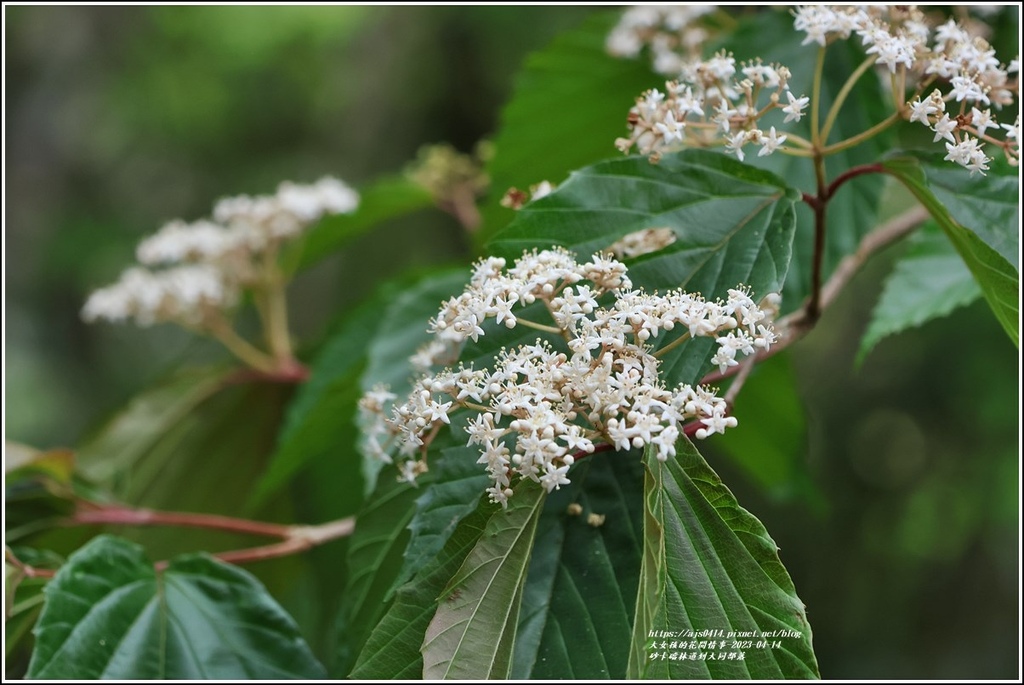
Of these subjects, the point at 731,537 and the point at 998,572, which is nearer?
the point at 731,537

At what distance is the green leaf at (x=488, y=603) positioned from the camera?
1.64 feet

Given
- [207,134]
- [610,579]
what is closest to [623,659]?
[610,579]

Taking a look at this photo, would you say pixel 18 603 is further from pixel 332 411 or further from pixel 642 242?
pixel 642 242

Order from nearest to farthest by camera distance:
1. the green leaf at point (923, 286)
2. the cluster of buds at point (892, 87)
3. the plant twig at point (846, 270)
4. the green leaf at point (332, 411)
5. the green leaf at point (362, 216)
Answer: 1. the cluster of buds at point (892, 87)
2. the plant twig at point (846, 270)
3. the green leaf at point (923, 286)
4. the green leaf at point (332, 411)
5. the green leaf at point (362, 216)

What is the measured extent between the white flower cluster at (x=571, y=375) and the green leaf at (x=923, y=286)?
0.94ft

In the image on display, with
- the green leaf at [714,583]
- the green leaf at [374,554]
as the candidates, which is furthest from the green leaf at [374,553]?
the green leaf at [714,583]

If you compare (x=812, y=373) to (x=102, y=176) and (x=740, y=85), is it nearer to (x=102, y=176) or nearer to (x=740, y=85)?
(x=740, y=85)

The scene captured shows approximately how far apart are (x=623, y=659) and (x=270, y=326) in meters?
0.91

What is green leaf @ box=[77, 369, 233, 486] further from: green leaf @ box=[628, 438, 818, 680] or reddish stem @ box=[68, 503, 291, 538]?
green leaf @ box=[628, 438, 818, 680]

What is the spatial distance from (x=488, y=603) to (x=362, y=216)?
2.73 feet

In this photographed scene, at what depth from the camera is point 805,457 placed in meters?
1.07

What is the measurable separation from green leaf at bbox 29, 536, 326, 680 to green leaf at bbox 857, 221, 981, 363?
55cm

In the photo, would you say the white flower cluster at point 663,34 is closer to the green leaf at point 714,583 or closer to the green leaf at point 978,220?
the green leaf at point 978,220

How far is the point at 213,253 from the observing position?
4.07ft
